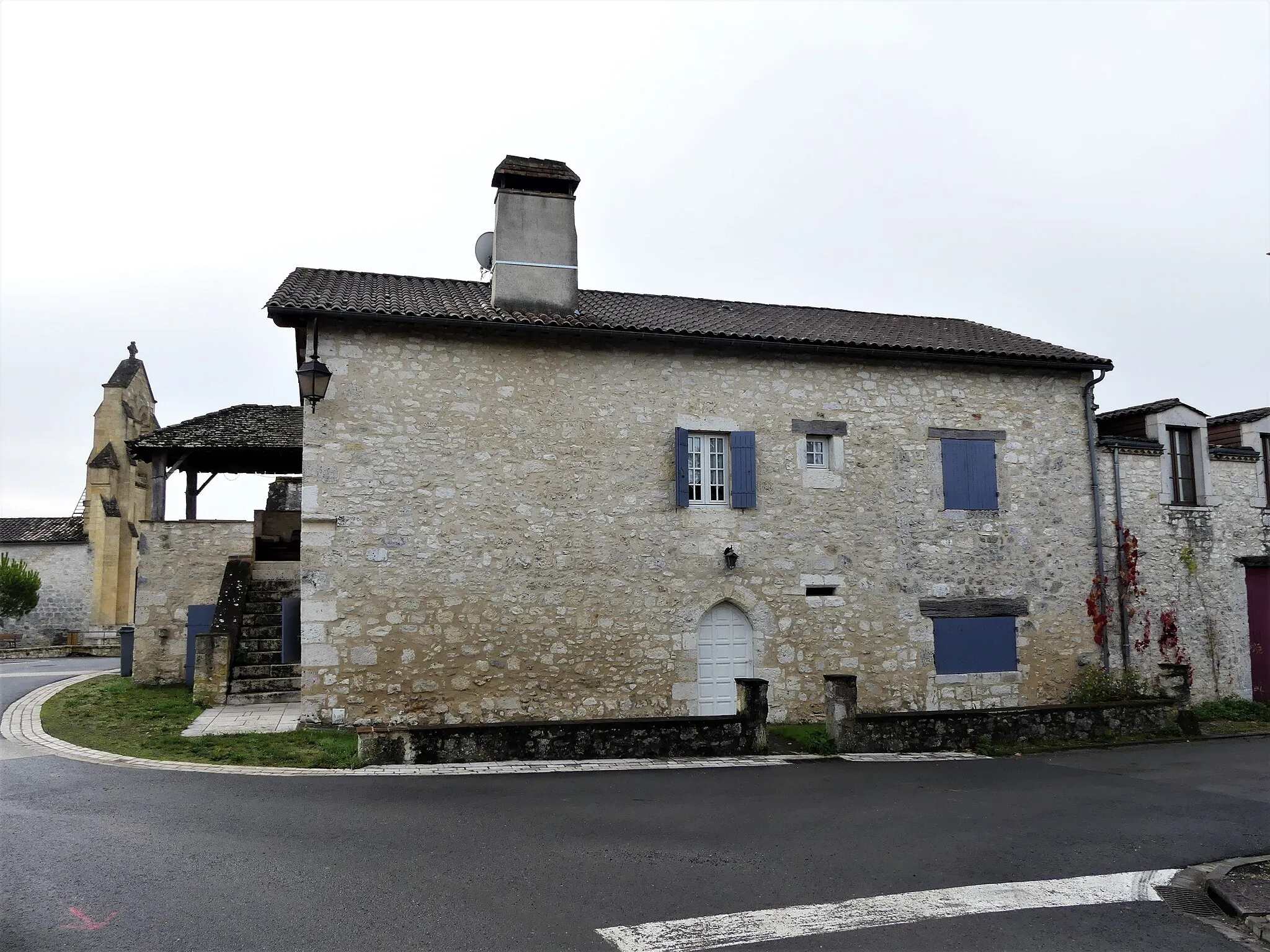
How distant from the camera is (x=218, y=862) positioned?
569 centimetres

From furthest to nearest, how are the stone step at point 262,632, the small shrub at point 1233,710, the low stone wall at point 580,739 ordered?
the small shrub at point 1233,710
the stone step at point 262,632
the low stone wall at point 580,739

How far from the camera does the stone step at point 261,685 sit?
42.3ft

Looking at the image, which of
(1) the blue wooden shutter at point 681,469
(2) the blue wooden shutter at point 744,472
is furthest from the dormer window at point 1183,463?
(1) the blue wooden shutter at point 681,469

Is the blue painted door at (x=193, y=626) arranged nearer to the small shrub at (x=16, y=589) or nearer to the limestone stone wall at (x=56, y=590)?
the small shrub at (x=16, y=589)

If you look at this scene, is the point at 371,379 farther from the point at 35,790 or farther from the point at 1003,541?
the point at 1003,541

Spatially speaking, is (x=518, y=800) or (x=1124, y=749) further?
(x=1124, y=749)

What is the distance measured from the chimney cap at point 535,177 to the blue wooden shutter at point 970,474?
22.9 ft

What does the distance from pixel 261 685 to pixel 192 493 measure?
5.36m

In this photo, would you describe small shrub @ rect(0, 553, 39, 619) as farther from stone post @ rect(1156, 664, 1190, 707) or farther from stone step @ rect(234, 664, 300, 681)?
stone post @ rect(1156, 664, 1190, 707)

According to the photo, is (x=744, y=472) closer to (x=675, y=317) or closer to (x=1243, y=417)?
(x=675, y=317)

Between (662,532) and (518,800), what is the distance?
17.2ft

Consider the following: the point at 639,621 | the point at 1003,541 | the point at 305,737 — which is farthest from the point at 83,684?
the point at 1003,541

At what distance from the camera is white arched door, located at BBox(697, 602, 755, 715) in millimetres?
12344

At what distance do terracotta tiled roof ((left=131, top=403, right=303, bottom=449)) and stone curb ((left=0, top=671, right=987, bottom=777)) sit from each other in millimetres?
5378
